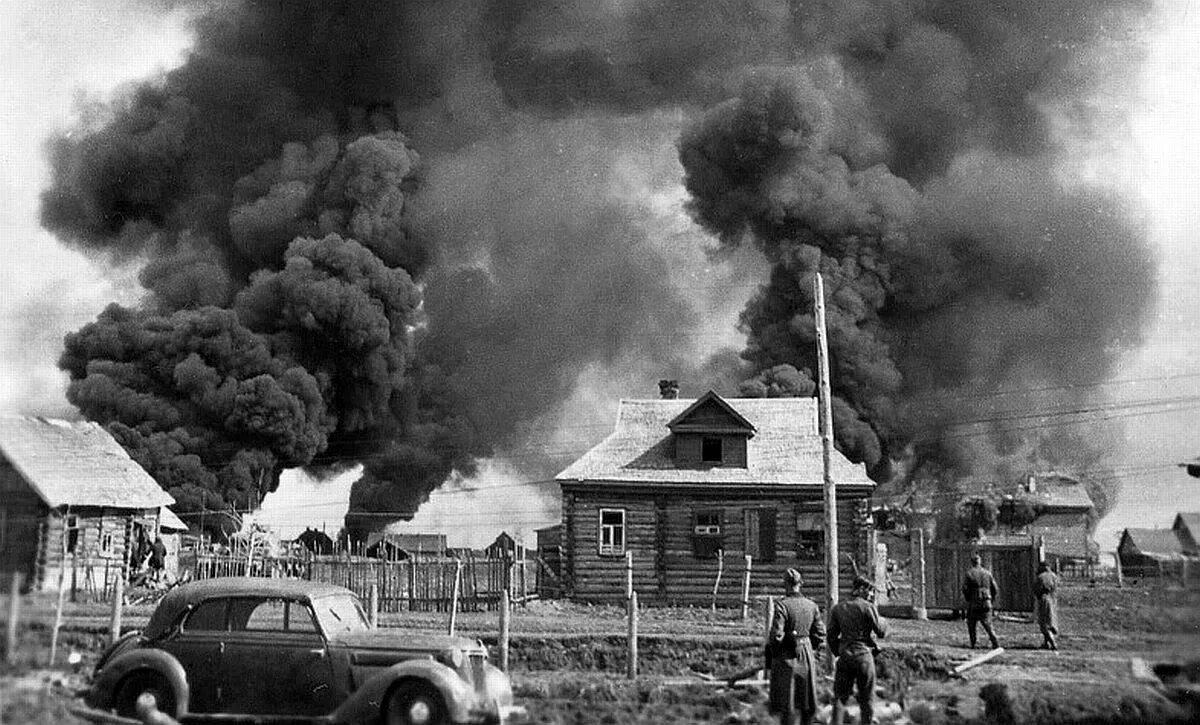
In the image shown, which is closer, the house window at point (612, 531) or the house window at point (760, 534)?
the house window at point (760, 534)

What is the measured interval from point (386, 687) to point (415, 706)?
1.12 ft

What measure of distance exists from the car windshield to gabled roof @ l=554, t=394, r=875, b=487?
18137mm

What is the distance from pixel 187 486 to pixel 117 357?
8494mm

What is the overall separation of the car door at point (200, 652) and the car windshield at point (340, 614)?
0.98 metres

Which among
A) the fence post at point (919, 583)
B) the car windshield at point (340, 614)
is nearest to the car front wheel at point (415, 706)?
the car windshield at point (340, 614)

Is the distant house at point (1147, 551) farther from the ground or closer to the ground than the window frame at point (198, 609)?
farther from the ground

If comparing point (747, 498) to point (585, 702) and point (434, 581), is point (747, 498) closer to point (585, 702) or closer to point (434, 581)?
point (434, 581)

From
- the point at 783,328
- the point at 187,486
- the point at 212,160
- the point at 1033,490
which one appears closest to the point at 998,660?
the point at 187,486

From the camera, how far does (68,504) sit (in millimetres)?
17031

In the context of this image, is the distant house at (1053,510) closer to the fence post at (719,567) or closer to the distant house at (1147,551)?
the distant house at (1147,551)

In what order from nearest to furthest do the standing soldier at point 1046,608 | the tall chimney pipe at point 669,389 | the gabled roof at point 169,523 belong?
the standing soldier at point 1046,608, the gabled roof at point 169,523, the tall chimney pipe at point 669,389

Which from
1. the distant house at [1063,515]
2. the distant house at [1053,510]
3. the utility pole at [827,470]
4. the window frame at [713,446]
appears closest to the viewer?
the utility pole at [827,470]

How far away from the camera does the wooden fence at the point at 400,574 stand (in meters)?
28.4

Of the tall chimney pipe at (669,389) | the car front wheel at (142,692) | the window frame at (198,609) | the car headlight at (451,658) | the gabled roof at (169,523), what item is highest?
the tall chimney pipe at (669,389)
